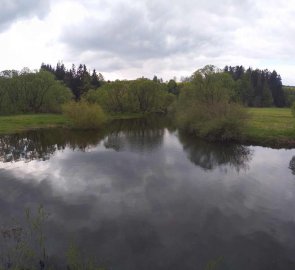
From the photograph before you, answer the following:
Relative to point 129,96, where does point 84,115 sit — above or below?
below

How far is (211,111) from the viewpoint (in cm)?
4631

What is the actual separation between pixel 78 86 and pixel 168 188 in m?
86.9

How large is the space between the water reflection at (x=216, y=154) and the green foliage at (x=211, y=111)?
2.63 m

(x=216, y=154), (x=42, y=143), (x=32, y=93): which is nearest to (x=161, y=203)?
(x=216, y=154)

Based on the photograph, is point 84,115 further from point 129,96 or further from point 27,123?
point 129,96

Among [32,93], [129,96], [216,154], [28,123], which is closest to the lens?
[216,154]

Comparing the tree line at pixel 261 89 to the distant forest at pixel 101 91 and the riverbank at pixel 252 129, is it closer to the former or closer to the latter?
the distant forest at pixel 101 91

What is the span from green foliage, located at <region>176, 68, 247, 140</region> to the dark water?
6.35 m

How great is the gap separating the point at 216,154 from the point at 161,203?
56.9 ft

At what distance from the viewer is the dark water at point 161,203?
1429cm

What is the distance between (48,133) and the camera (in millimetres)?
51562

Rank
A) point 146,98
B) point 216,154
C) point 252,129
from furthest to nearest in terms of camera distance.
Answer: point 146,98 < point 252,129 < point 216,154

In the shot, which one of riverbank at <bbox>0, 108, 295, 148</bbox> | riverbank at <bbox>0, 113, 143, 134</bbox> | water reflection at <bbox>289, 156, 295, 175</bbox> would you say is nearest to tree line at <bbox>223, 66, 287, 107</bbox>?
riverbank at <bbox>0, 108, 295, 148</bbox>

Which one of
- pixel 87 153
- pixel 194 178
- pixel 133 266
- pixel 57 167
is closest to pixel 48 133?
pixel 87 153
